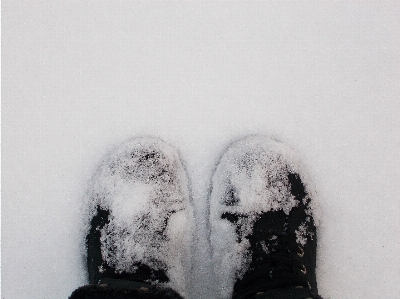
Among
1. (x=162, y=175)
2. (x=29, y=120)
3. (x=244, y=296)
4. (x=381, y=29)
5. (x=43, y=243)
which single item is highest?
(x=381, y=29)

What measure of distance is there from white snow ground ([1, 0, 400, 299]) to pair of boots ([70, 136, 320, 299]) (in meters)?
0.04

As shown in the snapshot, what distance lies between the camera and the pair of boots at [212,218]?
871 millimetres

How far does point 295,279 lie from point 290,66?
500 mm

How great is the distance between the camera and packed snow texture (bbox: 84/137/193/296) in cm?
88

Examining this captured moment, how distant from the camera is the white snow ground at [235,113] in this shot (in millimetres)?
940

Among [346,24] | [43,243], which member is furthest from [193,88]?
[43,243]

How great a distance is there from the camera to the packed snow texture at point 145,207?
879mm

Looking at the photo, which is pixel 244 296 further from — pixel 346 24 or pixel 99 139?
pixel 346 24

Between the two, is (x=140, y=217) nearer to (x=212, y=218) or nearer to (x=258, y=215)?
(x=212, y=218)

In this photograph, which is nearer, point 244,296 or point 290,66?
point 244,296

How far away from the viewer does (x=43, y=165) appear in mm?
962

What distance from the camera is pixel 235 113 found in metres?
0.94

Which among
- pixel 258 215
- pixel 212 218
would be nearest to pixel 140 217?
pixel 212 218

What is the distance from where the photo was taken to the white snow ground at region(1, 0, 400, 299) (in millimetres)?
Result: 940
